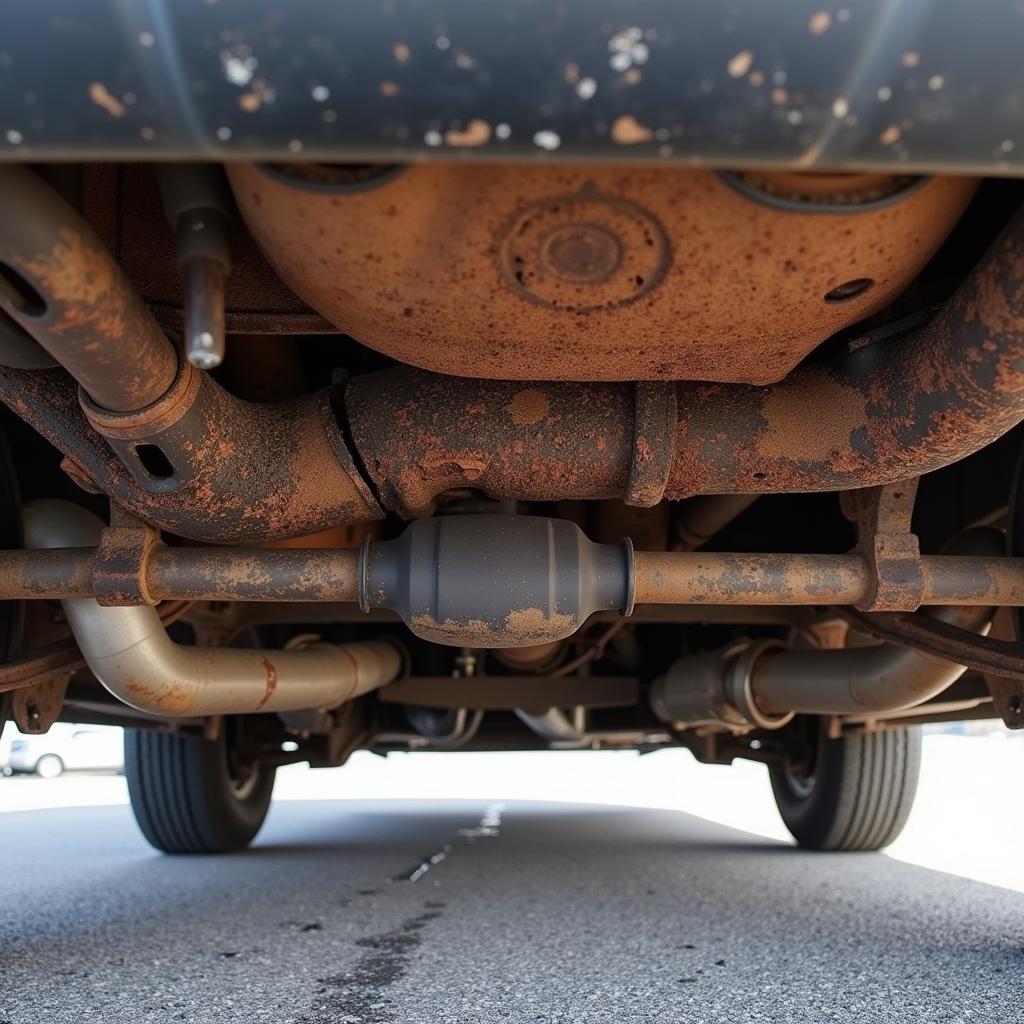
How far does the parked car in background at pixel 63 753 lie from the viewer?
32.6 ft

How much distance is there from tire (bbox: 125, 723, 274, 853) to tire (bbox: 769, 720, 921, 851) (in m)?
1.79

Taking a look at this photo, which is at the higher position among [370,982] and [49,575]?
[49,575]

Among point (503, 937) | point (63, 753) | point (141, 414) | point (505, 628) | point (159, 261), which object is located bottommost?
point (63, 753)

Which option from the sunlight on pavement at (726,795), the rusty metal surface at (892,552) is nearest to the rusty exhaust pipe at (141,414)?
the rusty metal surface at (892,552)

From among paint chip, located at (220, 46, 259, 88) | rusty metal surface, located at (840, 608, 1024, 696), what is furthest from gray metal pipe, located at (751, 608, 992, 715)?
paint chip, located at (220, 46, 259, 88)

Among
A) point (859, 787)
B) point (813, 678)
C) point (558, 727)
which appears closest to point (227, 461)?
point (813, 678)

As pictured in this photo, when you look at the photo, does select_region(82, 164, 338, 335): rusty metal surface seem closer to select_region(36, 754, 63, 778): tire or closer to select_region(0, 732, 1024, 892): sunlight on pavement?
select_region(0, 732, 1024, 892): sunlight on pavement

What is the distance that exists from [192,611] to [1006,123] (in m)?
1.62

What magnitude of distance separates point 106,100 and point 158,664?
1.11 meters

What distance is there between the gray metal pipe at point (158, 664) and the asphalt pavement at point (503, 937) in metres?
0.45

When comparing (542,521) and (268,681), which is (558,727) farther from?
(542,521)

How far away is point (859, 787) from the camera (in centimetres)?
284

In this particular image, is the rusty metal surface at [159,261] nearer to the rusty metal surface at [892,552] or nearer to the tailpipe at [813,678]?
the rusty metal surface at [892,552]

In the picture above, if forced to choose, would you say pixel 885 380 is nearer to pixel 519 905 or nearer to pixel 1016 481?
pixel 1016 481
